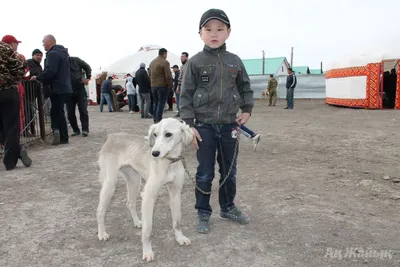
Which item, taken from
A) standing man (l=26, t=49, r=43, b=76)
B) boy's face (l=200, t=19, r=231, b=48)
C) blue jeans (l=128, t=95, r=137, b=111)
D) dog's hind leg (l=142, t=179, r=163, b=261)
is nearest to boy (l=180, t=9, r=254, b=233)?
boy's face (l=200, t=19, r=231, b=48)

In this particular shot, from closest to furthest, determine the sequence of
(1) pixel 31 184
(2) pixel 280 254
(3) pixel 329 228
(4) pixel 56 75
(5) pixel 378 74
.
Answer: (2) pixel 280 254
(3) pixel 329 228
(1) pixel 31 184
(4) pixel 56 75
(5) pixel 378 74

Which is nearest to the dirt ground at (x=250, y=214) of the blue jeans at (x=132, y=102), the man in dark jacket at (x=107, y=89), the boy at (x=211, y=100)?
the boy at (x=211, y=100)

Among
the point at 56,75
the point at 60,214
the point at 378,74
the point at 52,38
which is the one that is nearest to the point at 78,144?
the point at 56,75

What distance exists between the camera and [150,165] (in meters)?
2.95

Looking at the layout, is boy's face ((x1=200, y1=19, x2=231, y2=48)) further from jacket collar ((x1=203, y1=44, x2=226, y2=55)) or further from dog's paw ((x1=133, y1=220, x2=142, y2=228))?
dog's paw ((x1=133, y1=220, x2=142, y2=228))

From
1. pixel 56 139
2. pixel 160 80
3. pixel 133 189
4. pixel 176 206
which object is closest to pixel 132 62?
pixel 160 80

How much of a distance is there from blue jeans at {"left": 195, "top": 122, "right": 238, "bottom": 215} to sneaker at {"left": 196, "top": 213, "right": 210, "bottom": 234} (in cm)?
4

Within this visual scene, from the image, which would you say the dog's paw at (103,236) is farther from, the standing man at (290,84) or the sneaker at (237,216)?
the standing man at (290,84)

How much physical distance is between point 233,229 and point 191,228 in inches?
16.4

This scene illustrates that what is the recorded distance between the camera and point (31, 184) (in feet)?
16.3

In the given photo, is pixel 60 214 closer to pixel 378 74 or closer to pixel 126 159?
pixel 126 159

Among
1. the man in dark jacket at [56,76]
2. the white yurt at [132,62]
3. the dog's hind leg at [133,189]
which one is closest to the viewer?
the dog's hind leg at [133,189]

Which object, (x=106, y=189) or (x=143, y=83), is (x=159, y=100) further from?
(x=106, y=189)

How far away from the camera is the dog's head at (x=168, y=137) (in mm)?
2686
